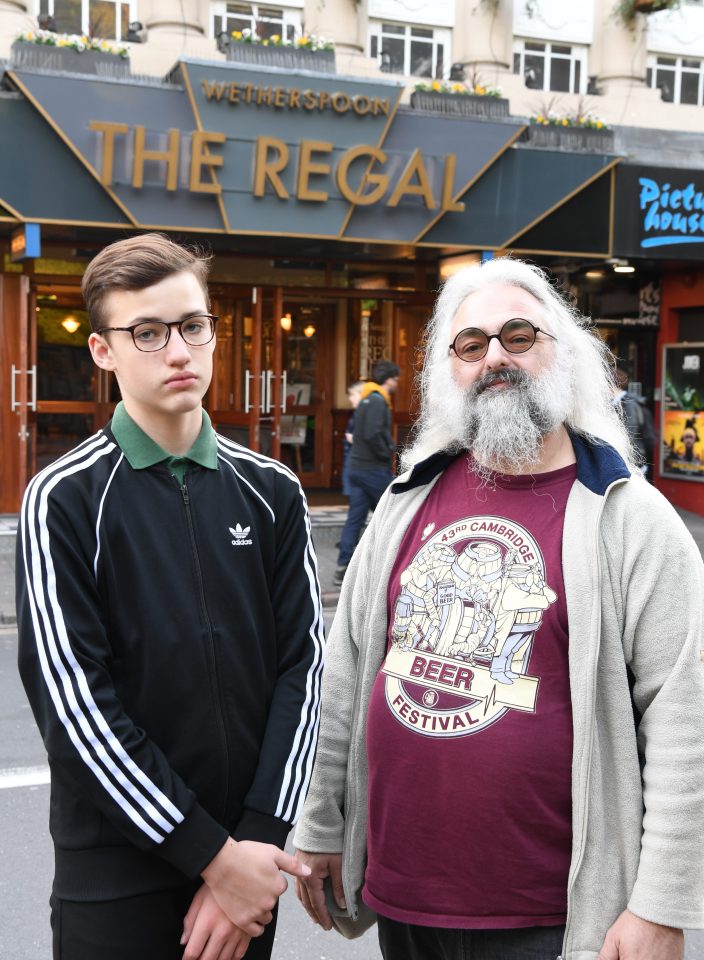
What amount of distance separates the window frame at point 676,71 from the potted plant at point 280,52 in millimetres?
5074

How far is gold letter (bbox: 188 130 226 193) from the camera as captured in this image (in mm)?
11109

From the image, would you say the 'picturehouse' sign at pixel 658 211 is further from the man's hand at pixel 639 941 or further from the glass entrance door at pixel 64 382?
the man's hand at pixel 639 941

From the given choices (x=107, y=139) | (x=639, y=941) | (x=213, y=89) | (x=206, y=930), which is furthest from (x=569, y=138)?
(x=206, y=930)

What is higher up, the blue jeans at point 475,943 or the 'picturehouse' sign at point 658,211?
the 'picturehouse' sign at point 658,211

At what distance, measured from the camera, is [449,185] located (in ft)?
39.9

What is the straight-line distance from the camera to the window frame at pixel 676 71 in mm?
14367

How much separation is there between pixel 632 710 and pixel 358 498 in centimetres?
812

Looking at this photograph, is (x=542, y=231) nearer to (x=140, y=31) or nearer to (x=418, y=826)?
(x=140, y=31)

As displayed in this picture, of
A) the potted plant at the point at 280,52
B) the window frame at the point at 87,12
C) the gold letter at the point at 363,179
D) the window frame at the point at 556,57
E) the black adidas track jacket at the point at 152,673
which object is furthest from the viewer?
the window frame at the point at 556,57

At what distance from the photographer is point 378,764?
219cm

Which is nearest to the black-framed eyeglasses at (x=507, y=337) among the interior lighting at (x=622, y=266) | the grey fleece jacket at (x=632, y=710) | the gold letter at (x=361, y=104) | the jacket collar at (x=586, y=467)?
the jacket collar at (x=586, y=467)

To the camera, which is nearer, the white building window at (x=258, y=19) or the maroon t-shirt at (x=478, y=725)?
the maroon t-shirt at (x=478, y=725)

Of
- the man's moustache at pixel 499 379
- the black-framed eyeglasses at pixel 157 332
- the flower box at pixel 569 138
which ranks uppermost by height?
the flower box at pixel 569 138

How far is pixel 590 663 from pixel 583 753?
17cm
